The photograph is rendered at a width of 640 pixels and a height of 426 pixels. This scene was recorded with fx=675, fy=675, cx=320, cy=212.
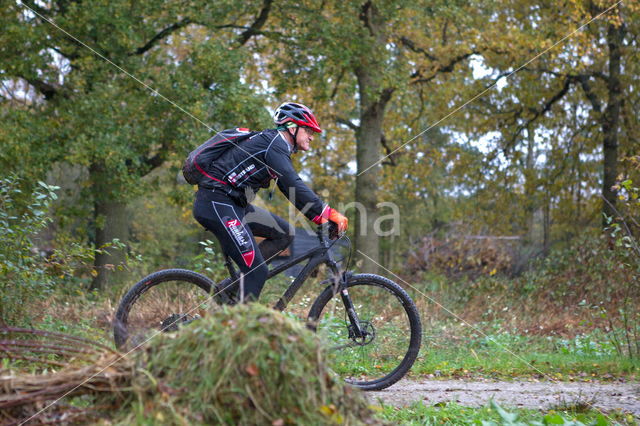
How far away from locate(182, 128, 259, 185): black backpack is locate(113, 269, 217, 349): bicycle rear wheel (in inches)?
31.6

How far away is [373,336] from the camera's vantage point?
5215 millimetres

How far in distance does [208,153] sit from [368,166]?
12.9m

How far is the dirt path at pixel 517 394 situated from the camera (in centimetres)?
490

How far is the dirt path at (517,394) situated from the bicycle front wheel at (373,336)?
0.61 ft

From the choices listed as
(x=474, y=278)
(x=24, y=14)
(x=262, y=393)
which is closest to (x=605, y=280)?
(x=474, y=278)

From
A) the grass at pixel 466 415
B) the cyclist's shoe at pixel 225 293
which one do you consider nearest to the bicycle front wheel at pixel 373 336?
the grass at pixel 466 415

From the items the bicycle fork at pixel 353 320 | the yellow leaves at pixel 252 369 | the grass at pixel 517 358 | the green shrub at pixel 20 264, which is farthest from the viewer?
the grass at pixel 517 358

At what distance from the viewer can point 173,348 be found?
2.70m

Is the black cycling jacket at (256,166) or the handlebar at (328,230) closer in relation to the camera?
the black cycling jacket at (256,166)

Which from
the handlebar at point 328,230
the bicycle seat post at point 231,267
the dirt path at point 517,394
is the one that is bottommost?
the dirt path at point 517,394

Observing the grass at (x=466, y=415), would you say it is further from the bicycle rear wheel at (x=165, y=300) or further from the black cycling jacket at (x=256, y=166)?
the bicycle rear wheel at (x=165, y=300)

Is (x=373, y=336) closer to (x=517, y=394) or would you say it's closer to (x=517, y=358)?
(x=517, y=394)

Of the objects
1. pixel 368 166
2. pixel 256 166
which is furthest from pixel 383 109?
pixel 256 166

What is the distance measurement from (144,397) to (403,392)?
3.03 metres
